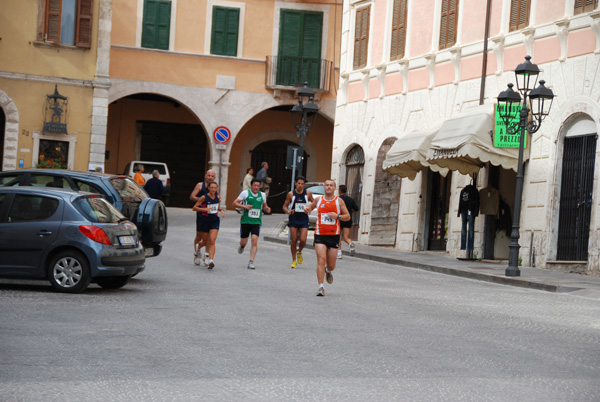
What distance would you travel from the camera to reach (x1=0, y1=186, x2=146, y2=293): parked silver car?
46.6 feet

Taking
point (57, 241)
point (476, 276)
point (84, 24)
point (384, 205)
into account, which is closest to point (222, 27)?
point (84, 24)

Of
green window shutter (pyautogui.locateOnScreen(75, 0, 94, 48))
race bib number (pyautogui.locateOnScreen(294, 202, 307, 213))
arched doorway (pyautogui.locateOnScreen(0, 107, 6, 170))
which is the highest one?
green window shutter (pyautogui.locateOnScreen(75, 0, 94, 48))

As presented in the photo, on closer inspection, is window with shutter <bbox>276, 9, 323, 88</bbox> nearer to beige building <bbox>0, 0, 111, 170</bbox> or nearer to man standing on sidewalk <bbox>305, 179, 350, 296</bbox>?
beige building <bbox>0, 0, 111, 170</bbox>

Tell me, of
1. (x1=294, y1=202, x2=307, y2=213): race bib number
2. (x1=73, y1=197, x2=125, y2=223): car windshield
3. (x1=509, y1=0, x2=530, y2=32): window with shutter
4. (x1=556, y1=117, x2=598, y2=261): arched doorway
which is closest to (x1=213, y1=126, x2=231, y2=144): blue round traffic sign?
(x1=509, y1=0, x2=530, y2=32): window with shutter

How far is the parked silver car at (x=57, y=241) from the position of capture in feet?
46.6

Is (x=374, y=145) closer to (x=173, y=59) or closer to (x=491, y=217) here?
(x=491, y=217)

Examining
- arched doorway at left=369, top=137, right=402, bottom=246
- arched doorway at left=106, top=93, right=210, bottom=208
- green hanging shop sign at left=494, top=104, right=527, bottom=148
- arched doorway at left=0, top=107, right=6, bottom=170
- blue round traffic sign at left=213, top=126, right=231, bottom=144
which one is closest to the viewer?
green hanging shop sign at left=494, top=104, right=527, bottom=148

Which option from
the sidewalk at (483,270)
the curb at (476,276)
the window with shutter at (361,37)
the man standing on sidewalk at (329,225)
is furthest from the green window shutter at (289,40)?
the man standing on sidewalk at (329,225)

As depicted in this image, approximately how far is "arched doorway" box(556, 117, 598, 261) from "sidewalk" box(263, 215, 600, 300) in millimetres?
706

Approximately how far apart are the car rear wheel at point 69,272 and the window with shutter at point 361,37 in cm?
2042

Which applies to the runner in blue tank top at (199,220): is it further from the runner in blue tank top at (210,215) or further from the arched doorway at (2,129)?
the arched doorway at (2,129)

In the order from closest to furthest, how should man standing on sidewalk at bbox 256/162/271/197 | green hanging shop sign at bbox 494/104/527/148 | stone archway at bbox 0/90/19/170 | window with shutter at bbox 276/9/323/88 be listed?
1. green hanging shop sign at bbox 494/104/527/148
2. stone archway at bbox 0/90/19/170
3. man standing on sidewalk at bbox 256/162/271/197
4. window with shutter at bbox 276/9/323/88

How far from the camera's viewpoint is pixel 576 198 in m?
23.0

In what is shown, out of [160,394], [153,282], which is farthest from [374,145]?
[160,394]
